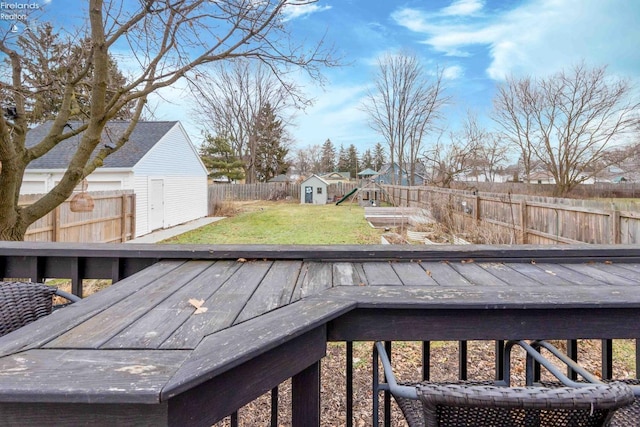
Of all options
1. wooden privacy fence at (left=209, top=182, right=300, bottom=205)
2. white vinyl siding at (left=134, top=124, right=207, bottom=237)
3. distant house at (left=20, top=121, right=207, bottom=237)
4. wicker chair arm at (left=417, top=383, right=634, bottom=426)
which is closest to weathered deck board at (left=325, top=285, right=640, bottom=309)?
wicker chair arm at (left=417, top=383, right=634, bottom=426)

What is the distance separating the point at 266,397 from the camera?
2955 millimetres

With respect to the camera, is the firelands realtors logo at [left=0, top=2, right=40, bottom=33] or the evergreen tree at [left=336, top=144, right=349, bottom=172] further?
the evergreen tree at [left=336, top=144, right=349, bottom=172]

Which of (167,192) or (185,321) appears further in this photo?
(167,192)

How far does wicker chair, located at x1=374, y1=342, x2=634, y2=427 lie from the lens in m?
0.69

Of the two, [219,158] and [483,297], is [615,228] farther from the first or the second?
[219,158]

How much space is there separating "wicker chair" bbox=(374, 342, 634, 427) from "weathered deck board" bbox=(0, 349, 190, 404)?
567 mm

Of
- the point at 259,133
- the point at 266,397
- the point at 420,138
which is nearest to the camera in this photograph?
→ the point at 266,397

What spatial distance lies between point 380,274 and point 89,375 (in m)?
1.18

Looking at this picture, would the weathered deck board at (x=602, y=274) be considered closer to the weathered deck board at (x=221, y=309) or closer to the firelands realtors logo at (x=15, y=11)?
the weathered deck board at (x=221, y=309)

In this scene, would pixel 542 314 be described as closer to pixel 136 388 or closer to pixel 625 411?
pixel 625 411

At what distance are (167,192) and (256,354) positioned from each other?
44.8ft

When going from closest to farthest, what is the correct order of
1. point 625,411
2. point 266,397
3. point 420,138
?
1. point 625,411
2. point 266,397
3. point 420,138

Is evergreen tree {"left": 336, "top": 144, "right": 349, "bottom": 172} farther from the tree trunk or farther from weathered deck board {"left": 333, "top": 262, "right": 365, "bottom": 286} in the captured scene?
weathered deck board {"left": 333, "top": 262, "right": 365, "bottom": 286}

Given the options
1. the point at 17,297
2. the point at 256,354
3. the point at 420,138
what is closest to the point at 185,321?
the point at 256,354
